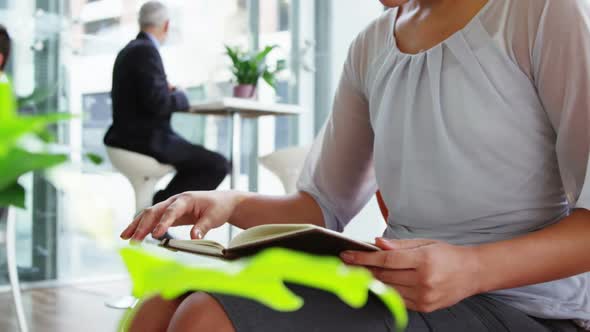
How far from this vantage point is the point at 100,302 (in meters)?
3.43

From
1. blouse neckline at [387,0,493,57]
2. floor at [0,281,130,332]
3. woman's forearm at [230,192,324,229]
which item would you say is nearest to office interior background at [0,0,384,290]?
floor at [0,281,130,332]

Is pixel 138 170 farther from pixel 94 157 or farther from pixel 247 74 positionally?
pixel 94 157

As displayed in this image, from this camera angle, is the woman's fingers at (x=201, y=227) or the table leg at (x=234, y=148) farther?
the table leg at (x=234, y=148)

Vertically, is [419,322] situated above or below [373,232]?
above

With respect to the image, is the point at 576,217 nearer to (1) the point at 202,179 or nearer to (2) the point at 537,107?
(2) the point at 537,107

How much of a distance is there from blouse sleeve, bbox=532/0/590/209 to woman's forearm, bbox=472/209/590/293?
4cm

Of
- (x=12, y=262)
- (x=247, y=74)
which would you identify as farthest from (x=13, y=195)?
(x=247, y=74)

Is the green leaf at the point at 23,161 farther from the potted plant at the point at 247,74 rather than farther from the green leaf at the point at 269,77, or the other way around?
the green leaf at the point at 269,77

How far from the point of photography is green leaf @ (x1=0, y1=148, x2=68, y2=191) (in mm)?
217

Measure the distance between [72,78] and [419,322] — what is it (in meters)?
3.59

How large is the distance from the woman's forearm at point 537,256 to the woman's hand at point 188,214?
0.41 metres

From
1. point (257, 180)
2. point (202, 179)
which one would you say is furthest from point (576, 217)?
point (257, 180)

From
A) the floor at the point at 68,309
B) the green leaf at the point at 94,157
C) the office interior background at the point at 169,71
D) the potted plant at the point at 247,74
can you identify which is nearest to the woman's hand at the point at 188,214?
the green leaf at the point at 94,157

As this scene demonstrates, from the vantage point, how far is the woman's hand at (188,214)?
95cm
